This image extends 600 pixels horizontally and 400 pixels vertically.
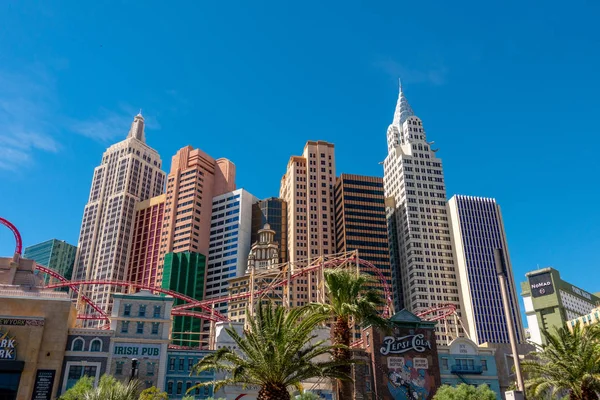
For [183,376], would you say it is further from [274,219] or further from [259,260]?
[274,219]

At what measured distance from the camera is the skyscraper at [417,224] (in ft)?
527

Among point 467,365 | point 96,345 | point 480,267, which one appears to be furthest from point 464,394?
point 480,267

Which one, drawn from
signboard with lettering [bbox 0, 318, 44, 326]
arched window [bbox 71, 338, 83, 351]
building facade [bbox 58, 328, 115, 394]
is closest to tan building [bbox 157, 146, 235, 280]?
building facade [bbox 58, 328, 115, 394]

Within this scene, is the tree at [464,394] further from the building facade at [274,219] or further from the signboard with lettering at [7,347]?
the building facade at [274,219]

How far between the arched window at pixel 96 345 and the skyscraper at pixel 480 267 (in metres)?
109

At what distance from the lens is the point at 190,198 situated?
184m

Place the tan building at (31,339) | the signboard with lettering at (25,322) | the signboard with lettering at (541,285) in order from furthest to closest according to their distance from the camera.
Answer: the signboard with lettering at (541,285) < the signboard with lettering at (25,322) < the tan building at (31,339)

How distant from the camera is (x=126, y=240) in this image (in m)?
197

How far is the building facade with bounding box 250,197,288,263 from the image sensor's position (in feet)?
589


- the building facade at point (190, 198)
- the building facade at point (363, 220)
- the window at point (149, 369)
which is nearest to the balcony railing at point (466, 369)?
the window at point (149, 369)

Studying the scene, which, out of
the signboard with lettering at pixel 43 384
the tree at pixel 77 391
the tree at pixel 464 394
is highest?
the signboard with lettering at pixel 43 384

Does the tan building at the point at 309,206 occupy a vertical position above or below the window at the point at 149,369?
above

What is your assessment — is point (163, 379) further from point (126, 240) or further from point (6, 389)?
point (126, 240)

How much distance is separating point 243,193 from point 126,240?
48639 millimetres
